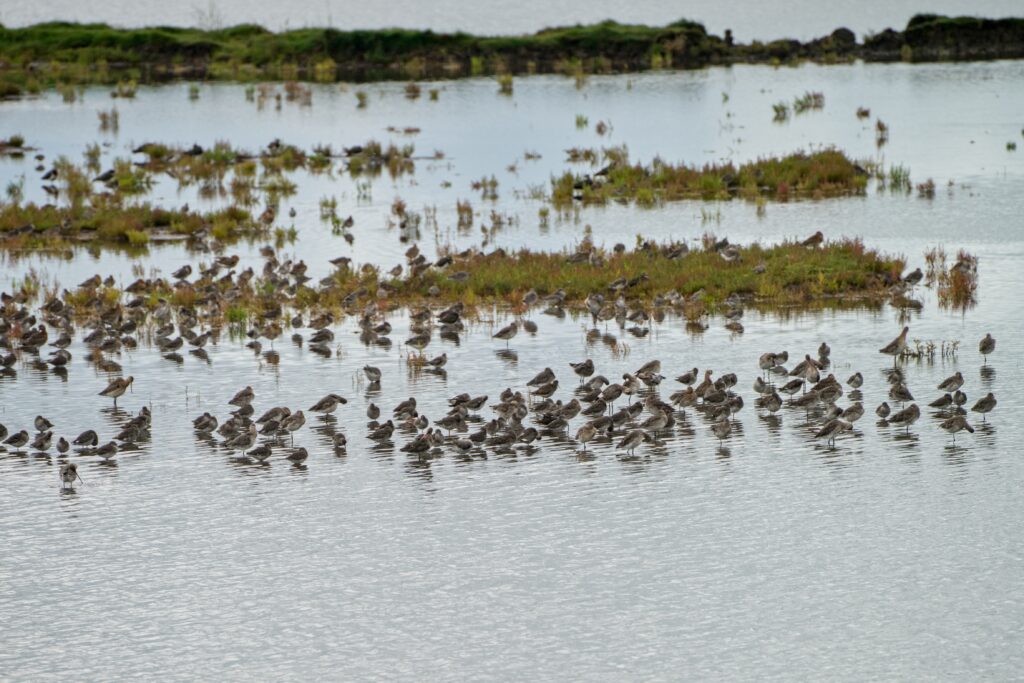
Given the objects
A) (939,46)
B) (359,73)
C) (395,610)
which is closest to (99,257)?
(395,610)

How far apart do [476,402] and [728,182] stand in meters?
20.7

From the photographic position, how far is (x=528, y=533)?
14562mm

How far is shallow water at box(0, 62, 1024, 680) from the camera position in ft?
39.2

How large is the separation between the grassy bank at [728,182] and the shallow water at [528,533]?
11.1m

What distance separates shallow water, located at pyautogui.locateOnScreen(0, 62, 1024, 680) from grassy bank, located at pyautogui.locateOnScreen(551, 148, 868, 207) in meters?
11.1

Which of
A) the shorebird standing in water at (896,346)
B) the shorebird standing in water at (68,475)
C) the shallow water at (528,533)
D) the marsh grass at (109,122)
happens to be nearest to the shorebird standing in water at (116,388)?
the shallow water at (528,533)

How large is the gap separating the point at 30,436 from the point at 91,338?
4858mm

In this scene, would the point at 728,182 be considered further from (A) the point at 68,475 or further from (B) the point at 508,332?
(A) the point at 68,475

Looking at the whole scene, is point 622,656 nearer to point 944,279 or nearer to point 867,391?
point 867,391

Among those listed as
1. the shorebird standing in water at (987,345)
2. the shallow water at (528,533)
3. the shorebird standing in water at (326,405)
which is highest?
the shorebird standing in water at (987,345)

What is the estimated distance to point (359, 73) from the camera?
81750mm

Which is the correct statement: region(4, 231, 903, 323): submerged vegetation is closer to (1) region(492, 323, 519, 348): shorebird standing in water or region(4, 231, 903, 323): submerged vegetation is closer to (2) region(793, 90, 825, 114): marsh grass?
(1) region(492, 323, 519, 348): shorebird standing in water

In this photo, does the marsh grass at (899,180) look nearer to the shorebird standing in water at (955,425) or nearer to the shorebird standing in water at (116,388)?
the shorebird standing in water at (955,425)

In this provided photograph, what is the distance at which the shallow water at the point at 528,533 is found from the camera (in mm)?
11961
